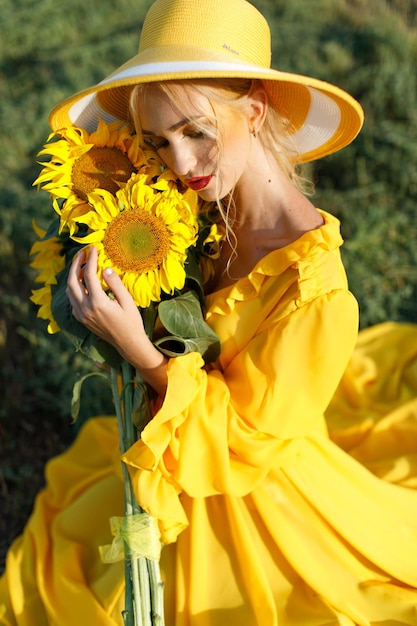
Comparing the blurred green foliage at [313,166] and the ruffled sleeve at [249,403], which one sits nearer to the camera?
the ruffled sleeve at [249,403]

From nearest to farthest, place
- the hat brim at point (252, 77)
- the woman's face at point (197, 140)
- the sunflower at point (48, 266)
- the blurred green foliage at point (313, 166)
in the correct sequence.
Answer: the hat brim at point (252, 77) → the woman's face at point (197, 140) → the sunflower at point (48, 266) → the blurred green foliage at point (313, 166)

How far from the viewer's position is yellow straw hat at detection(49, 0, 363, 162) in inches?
71.6

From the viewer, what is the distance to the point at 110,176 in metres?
1.99

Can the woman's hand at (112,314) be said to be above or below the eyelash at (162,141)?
below

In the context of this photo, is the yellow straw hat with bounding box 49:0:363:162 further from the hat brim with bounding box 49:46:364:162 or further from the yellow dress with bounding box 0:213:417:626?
the yellow dress with bounding box 0:213:417:626

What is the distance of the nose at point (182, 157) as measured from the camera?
196 cm

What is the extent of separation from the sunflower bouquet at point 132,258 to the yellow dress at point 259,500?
9 cm

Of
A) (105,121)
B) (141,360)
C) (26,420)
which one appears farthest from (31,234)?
(141,360)

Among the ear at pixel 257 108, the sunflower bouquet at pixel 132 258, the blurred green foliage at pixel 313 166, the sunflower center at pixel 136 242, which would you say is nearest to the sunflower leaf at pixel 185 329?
the sunflower bouquet at pixel 132 258

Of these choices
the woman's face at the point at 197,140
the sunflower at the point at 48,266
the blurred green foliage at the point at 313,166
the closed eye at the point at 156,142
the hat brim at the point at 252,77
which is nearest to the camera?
the hat brim at the point at 252,77

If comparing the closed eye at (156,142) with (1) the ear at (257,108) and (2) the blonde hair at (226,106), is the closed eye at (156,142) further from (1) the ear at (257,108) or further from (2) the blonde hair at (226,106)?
(1) the ear at (257,108)

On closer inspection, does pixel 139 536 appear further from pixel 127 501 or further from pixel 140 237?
pixel 140 237

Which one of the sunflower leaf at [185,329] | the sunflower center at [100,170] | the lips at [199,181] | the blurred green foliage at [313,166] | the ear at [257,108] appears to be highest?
the ear at [257,108]

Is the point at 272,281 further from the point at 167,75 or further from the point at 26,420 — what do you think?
the point at 26,420
